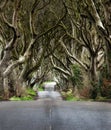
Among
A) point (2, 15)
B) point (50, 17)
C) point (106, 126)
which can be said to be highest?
point (50, 17)

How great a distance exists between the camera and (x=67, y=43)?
38594 mm

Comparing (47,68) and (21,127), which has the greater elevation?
(47,68)

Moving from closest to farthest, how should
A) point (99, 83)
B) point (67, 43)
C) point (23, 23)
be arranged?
1. point (99, 83)
2. point (23, 23)
3. point (67, 43)

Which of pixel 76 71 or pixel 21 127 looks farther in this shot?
pixel 76 71

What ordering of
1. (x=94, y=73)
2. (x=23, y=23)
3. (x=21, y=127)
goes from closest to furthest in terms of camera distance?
(x=21, y=127) → (x=94, y=73) → (x=23, y=23)

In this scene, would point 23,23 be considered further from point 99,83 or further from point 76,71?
point 99,83

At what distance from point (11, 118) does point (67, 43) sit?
2719 centimetres

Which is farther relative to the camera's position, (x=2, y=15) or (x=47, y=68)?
(x=47, y=68)

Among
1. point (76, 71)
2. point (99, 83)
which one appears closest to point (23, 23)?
point (76, 71)

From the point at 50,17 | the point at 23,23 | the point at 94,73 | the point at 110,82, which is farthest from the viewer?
the point at 50,17

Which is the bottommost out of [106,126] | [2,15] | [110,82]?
[106,126]

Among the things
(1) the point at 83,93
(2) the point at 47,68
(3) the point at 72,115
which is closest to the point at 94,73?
(1) the point at 83,93

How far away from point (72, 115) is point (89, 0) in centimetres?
984

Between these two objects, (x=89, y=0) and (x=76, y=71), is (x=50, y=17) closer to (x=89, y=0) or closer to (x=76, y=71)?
(x=76, y=71)
